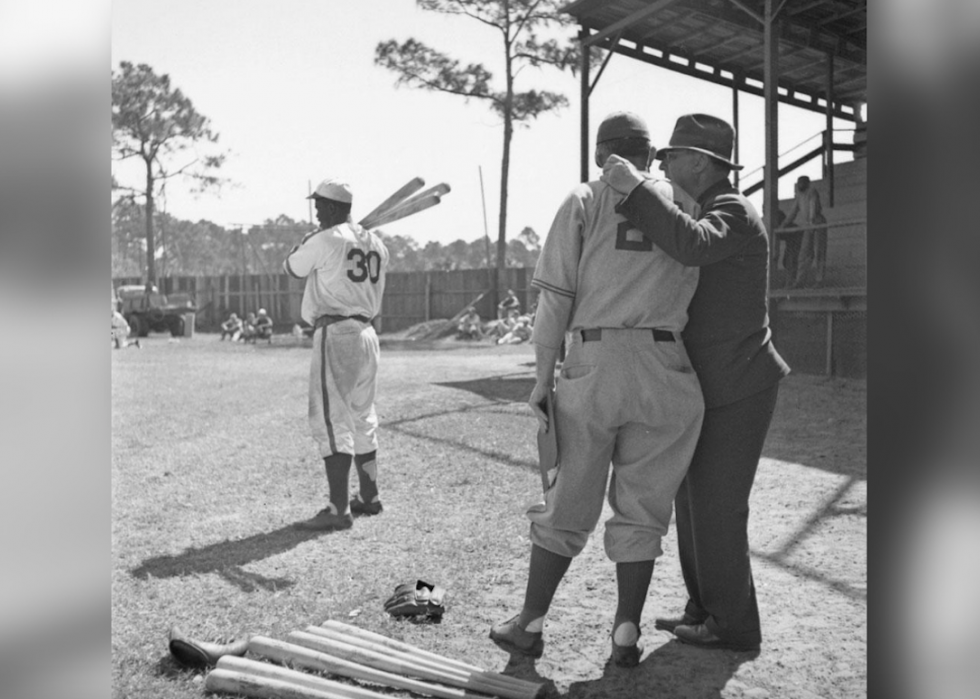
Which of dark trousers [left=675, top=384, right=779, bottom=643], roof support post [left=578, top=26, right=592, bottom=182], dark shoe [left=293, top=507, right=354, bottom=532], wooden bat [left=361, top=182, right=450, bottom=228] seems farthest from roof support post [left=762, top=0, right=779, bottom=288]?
dark trousers [left=675, top=384, right=779, bottom=643]

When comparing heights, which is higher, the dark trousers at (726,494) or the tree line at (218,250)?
the tree line at (218,250)

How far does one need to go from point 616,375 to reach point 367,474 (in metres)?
2.87

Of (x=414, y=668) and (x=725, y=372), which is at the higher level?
(x=725, y=372)

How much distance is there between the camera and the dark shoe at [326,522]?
5.17 m

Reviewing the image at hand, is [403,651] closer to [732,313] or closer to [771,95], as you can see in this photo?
[732,313]

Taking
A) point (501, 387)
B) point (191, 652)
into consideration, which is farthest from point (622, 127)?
point (501, 387)

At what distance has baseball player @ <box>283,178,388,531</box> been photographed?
5195 millimetres

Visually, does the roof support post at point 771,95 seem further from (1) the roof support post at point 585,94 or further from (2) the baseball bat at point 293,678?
(2) the baseball bat at point 293,678

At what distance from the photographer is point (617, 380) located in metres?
3.01

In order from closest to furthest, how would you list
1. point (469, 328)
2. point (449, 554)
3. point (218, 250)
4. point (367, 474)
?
point (449, 554) < point (367, 474) < point (469, 328) < point (218, 250)

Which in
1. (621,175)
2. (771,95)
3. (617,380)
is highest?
(771,95)

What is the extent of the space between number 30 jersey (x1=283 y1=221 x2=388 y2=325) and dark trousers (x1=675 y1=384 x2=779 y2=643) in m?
2.59

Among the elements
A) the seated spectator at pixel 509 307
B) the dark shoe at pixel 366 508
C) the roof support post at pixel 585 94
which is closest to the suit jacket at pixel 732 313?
the dark shoe at pixel 366 508

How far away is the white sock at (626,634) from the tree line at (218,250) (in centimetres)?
3921
